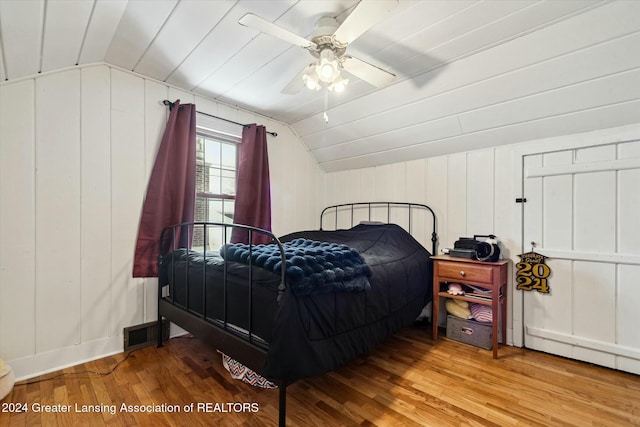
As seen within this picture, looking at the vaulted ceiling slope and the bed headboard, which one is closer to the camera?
the vaulted ceiling slope

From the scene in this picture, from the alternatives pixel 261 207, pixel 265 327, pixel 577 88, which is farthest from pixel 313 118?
pixel 265 327

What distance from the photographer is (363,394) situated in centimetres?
162

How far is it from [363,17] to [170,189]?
1.97m

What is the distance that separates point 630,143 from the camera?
1.89m

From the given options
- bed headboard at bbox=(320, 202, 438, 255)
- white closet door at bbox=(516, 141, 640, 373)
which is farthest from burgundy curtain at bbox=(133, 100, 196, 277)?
white closet door at bbox=(516, 141, 640, 373)

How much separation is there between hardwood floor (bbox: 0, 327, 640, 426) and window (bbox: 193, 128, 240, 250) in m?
1.13

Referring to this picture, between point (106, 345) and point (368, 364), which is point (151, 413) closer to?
point (106, 345)

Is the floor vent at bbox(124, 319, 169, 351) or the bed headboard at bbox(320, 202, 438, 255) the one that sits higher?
the bed headboard at bbox(320, 202, 438, 255)

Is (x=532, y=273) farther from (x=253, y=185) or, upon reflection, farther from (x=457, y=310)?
(x=253, y=185)

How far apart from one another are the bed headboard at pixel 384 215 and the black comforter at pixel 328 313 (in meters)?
0.58

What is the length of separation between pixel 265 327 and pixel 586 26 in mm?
2403

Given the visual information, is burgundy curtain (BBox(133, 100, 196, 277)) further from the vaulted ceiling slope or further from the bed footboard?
the vaulted ceiling slope

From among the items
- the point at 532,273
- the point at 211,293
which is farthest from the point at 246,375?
the point at 532,273

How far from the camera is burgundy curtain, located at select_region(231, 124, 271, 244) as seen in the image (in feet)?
9.33
